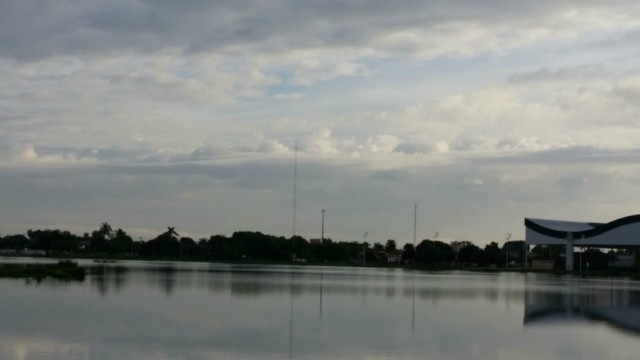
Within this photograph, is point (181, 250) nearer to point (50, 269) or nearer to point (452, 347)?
point (50, 269)

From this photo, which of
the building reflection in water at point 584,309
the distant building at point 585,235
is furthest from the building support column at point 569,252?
the building reflection in water at point 584,309

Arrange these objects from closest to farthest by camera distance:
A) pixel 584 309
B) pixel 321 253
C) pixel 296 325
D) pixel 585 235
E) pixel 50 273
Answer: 1. pixel 296 325
2. pixel 584 309
3. pixel 50 273
4. pixel 585 235
5. pixel 321 253

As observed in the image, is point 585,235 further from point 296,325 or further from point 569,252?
point 296,325

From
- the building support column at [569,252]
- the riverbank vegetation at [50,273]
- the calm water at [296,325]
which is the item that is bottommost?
the calm water at [296,325]

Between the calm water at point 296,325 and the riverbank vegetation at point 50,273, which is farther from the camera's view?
the riverbank vegetation at point 50,273

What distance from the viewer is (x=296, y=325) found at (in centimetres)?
3067

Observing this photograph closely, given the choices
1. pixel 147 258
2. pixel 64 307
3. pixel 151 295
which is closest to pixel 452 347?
pixel 64 307

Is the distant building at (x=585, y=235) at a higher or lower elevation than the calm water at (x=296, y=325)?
higher

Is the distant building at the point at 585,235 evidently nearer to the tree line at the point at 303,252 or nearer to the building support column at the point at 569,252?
the building support column at the point at 569,252

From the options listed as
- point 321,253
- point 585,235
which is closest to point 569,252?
point 585,235

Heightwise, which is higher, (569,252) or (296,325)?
(569,252)

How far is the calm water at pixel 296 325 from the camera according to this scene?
23.6 meters

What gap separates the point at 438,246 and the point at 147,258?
194ft

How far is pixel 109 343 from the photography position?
23.8 meters
